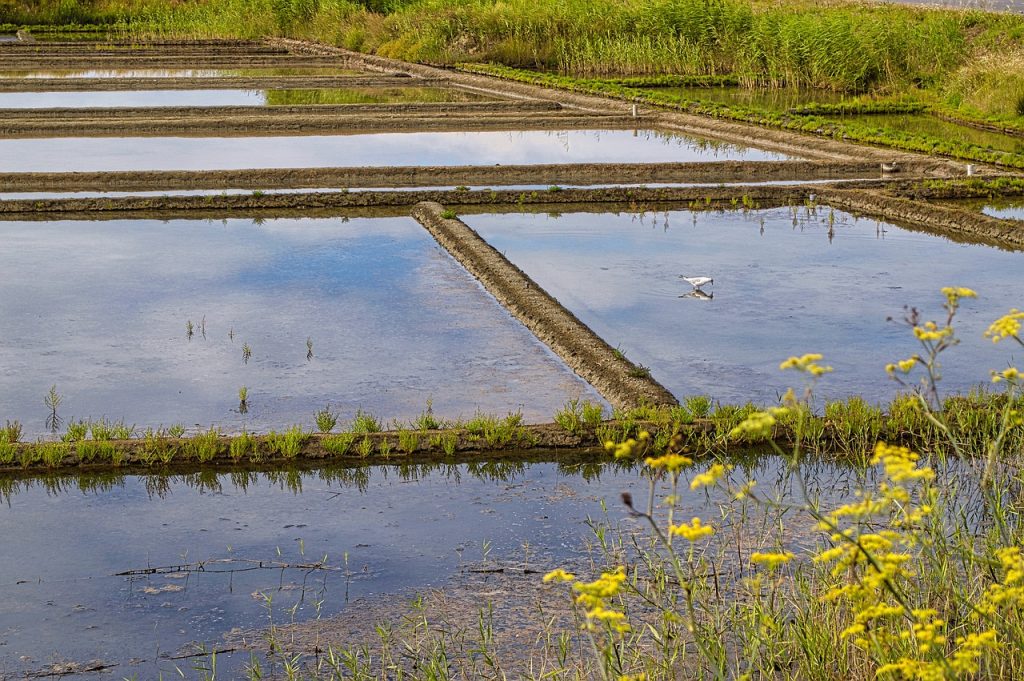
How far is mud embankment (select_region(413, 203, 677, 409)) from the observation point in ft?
20.4

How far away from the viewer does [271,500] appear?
513 cm

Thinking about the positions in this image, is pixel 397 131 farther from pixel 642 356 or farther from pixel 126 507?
pixel 126 507

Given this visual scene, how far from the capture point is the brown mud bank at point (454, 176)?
1227 cm

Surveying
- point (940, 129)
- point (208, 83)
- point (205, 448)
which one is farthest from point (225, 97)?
point (205, 448)

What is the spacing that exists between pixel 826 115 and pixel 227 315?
11830 mm

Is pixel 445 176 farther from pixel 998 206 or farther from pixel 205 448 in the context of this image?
pixel 205 448

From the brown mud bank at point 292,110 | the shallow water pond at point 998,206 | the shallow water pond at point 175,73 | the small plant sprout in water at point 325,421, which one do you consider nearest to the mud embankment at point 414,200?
the shallow water pond at point 998,206

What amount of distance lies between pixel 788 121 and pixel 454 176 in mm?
5333

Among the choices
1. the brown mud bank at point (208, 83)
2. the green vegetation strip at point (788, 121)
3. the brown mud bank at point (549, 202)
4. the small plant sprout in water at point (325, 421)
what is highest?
the brown mud bank at point (208, 83)

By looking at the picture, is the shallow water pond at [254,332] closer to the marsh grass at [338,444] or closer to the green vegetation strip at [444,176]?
the marsh grass at [338,444]

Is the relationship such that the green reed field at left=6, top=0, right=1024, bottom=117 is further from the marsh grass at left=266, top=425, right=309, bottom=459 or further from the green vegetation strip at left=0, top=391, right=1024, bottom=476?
the marsh grass at left=266, top=425, right=309, bottom=459

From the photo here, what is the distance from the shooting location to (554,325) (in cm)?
725

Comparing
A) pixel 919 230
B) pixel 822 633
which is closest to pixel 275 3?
pixel 919 230

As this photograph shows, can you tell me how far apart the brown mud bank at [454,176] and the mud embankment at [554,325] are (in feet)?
8.40
